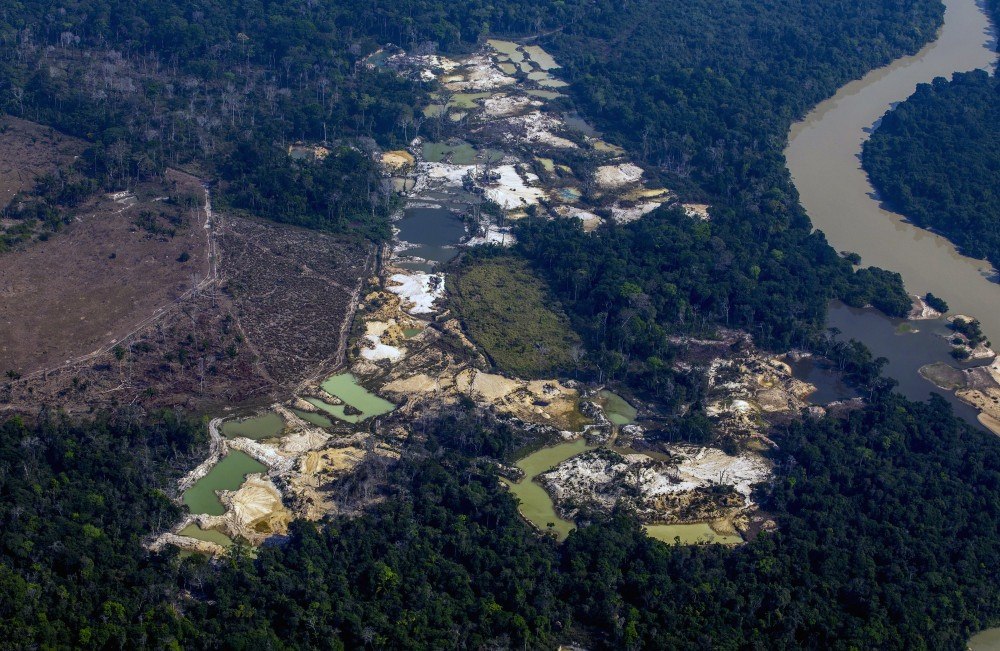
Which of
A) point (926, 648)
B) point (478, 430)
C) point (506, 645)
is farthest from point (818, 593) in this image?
point (478, 430)

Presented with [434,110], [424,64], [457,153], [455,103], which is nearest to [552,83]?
[455,103]

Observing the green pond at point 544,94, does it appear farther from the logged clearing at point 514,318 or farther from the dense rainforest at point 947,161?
the logged clearing at point 514,318

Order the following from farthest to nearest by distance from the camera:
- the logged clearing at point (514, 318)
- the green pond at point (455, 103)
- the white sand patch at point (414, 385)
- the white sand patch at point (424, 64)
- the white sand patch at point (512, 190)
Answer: the white sand patch at point (424, 64), the green pond at point (455, 103), the white sand patch at point (512, 190), the logged clearing at point (514, 318), the white sand patch at point (414, 385)

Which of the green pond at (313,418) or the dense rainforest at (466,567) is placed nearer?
the dense rainforest at (466,567)

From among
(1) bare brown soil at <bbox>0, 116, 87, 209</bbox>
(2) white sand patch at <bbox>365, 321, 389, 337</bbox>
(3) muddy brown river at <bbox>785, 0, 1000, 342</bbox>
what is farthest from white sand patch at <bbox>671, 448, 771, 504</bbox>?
(1) bare brown soil at <bbox>0, 116, 87, 209</bbox>

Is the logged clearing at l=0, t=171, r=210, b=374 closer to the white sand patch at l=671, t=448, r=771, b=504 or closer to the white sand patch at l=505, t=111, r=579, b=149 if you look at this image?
the white sand patch at l=505, t=111, r=579, b=149

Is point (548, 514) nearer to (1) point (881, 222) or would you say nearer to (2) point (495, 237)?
(2) point (495, 237)

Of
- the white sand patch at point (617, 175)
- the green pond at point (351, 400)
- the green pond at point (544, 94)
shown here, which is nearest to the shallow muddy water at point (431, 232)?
the white sand patch at point (617, 175)
